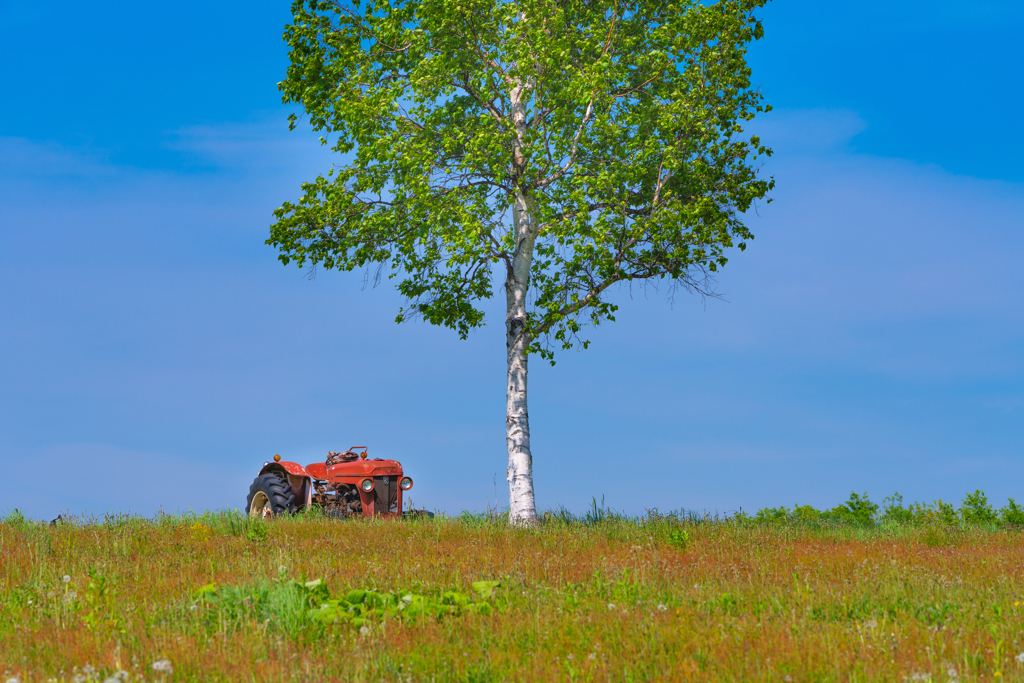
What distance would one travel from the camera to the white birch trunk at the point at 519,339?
15.5 m

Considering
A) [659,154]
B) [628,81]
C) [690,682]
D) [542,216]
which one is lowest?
[690,682]

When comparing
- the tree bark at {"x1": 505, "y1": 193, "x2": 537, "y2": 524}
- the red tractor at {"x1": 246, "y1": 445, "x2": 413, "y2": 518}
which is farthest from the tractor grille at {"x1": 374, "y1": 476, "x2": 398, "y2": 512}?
the tree bark at {"x1": 505, "y1": 193, "x2": 537, "y2": 524}

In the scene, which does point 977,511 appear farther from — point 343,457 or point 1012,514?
point 343,457

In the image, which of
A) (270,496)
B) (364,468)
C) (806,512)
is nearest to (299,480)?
(270,496)

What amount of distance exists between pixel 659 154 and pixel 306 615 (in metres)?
13.2

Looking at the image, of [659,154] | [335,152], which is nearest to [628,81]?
[659,154]

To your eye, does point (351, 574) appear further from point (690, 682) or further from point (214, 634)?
point (690, 682)

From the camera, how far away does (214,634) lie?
242 inches

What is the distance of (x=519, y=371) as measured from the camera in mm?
16062

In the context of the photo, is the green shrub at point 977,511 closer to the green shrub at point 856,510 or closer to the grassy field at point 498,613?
the green shrub at point 856,510

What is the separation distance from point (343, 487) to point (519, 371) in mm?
4762

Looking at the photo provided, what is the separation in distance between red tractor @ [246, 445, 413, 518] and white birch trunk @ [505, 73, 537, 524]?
2568mm

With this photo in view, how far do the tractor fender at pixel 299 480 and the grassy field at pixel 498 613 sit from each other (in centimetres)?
480

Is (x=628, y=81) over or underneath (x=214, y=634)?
over
